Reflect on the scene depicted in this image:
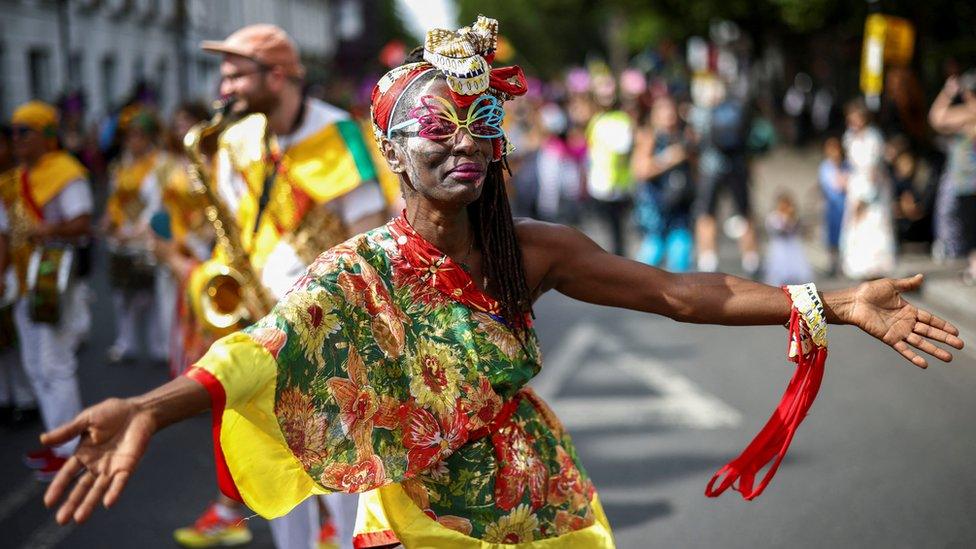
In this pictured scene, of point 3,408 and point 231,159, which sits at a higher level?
point 231,159

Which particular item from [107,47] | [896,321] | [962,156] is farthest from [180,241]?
[107,47]

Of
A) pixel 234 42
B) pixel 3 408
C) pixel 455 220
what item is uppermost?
pixel 234 42

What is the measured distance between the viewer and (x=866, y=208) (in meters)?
13.0

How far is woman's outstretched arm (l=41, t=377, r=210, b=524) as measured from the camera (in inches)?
88.5

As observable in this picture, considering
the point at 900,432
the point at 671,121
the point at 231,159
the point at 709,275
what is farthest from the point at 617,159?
the point at 709,275

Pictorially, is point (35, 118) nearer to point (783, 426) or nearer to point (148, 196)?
point (148, 196)

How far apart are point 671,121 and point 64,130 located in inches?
551

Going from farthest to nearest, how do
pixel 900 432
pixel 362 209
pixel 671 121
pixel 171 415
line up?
pixel 671 121 < pixel 900 432 < pixel 362 209 < pixel 171 415

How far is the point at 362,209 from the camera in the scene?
4.96 meters

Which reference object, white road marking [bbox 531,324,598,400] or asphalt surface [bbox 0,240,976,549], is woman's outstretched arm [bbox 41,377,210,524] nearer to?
asphalt surface [bbox 0,240,976,549]

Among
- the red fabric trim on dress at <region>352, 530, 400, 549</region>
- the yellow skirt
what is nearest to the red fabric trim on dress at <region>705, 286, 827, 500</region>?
the yellow skirt

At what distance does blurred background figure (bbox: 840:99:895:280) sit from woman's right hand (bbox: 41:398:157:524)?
1119cm

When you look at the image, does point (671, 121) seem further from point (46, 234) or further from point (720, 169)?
point (46, 234)

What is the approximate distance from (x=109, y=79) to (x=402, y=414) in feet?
122
